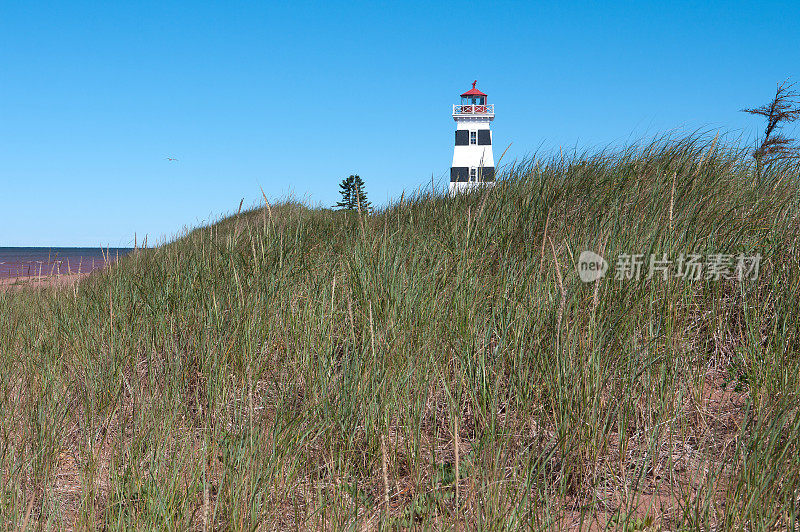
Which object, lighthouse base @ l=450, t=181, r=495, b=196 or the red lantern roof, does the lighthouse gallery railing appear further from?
lighthouse base @ l=450, t=181, r=495, b=196

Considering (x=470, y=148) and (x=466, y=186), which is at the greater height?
(x=470, y=148)

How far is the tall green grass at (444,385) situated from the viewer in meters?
1.70

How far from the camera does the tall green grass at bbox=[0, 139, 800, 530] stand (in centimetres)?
170

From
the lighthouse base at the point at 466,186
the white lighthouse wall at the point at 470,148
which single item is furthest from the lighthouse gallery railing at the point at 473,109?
the lighthouse base at the point at 466,186

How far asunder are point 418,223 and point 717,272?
2.22 m

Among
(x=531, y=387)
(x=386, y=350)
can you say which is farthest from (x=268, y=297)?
(x=531, y=387)

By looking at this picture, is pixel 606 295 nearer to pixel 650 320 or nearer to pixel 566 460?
pixel 650 320

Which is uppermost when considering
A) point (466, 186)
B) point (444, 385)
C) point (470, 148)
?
point (470, 148)

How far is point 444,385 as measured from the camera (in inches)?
82.4

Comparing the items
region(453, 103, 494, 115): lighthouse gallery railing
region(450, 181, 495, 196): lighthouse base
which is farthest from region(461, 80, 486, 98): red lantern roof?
region(450, 181, 495, 196): lighthouse base

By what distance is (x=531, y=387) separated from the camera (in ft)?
6.89

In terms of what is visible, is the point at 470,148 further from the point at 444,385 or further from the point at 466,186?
the point at 444,385

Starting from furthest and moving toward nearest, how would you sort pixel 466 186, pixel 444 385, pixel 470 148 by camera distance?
pixel 470 148 → pixel 466 186 → pixel 444 385

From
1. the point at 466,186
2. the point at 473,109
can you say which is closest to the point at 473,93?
the point at 473,109
